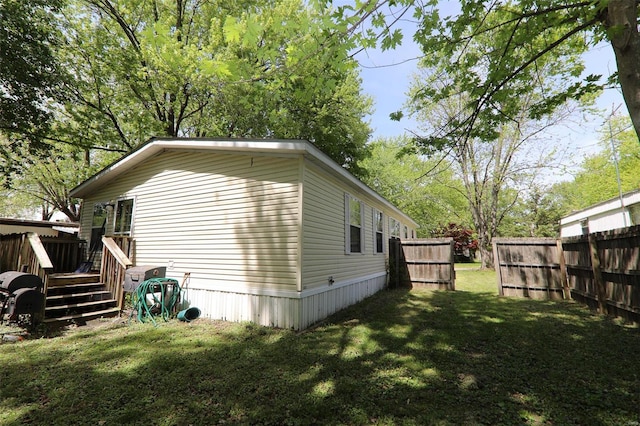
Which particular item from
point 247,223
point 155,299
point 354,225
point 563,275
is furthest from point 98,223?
point 563,275

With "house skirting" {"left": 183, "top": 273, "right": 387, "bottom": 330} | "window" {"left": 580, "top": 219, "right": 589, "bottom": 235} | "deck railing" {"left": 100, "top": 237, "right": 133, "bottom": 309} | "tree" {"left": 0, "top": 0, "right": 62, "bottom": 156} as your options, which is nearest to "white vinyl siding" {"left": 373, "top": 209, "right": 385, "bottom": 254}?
"house skirting" {"left": 183, "top": 273, "right": 387, "bottom": 330}

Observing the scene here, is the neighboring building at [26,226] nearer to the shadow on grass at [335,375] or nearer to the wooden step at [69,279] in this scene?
the wooden step at [69,279]

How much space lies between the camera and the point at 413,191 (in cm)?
2505

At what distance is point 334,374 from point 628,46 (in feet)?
16.9

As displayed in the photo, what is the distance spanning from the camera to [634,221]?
38.8 feet

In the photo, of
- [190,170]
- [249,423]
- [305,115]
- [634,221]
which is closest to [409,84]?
[305,115]

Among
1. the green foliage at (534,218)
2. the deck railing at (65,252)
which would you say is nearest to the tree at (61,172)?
the deck railing at (65,252)

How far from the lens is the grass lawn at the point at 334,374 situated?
9.65ft

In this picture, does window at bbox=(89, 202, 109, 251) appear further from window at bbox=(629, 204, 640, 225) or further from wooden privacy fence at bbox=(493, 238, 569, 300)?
window at bbox=(629, 204, 640, 225)

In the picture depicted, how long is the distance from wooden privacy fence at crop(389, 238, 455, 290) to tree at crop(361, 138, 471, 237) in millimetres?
12576

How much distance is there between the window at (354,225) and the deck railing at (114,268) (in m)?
5.67

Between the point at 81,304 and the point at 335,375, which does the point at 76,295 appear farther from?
the point at 335,375

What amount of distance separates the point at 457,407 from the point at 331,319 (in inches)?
151

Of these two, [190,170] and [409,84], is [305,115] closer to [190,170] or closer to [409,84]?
[409,84]
